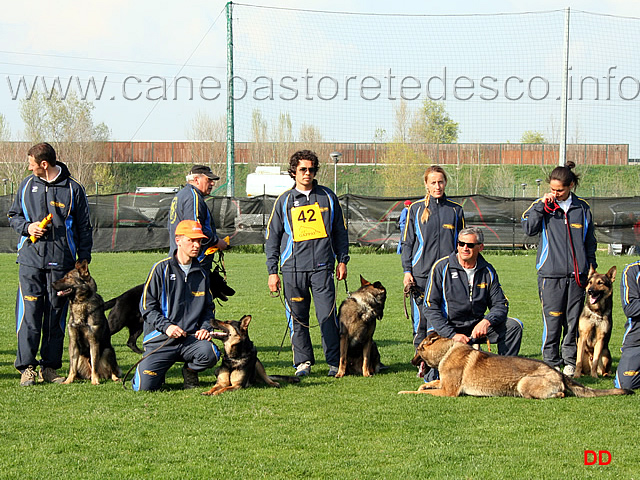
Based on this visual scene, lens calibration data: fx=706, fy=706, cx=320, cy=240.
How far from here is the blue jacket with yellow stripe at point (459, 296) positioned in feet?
19.5

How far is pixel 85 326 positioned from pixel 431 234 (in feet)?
10.4

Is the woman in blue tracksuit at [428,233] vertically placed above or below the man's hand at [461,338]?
above

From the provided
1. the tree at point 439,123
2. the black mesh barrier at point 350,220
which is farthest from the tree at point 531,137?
the black mesh barrier at point 350,220

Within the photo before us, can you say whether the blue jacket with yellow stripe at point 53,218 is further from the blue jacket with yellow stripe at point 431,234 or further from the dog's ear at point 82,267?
the blue jacket with yellow stripe at point 431,234

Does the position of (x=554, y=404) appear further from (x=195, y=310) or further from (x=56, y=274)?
(x=56, y=274)

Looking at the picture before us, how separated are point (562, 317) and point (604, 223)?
50.2 feet

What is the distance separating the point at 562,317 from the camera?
258 inches

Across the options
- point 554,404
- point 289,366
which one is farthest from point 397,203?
point 554,404

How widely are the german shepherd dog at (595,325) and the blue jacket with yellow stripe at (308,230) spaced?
223cm

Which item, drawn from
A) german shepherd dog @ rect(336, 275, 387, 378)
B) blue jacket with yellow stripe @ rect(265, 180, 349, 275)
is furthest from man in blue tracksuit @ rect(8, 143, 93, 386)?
german shepherd dog @ rect(336, 275, 387, 378)

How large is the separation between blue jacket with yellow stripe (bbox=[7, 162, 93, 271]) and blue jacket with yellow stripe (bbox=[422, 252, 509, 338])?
3043 millimetres

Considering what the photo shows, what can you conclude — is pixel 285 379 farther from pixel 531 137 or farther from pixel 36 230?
pixel 531 137

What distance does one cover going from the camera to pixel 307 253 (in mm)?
6488

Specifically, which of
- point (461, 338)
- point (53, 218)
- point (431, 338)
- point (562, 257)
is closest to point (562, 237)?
point (562, 257)
